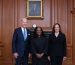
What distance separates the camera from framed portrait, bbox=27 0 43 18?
27.0ft

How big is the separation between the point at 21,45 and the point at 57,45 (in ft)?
2.71

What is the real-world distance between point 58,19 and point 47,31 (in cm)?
64

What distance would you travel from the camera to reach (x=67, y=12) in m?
8.23

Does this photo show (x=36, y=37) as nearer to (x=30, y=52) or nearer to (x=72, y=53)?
(x=30, y=52)

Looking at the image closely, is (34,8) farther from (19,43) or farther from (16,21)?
(19,43)

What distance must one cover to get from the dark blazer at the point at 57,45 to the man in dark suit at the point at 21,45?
1.82ft

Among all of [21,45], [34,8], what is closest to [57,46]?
[21,45]

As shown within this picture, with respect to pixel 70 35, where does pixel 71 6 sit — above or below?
above

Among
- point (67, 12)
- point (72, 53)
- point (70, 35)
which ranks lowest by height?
point (72, 53)

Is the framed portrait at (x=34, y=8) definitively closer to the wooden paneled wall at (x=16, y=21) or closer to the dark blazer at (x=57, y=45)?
the wooden paneled wall at (x=16, y=21)

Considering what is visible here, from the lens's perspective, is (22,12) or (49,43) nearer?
(49,43)

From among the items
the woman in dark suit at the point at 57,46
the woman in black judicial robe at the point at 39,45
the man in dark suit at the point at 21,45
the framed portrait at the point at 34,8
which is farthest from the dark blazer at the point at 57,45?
the framed portrait at the point at 34,8

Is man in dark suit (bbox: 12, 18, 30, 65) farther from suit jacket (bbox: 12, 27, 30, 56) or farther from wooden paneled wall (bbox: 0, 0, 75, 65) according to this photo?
wooden paneled wall (bbox: 0, 0, 75, 65)

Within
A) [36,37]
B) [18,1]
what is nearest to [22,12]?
[18,1]
